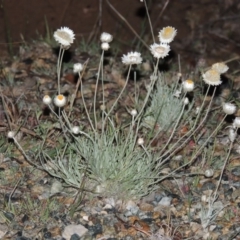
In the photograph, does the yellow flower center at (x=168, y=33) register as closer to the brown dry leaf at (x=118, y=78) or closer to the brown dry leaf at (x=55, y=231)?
the brown dry leaf at (x=55, y=231)

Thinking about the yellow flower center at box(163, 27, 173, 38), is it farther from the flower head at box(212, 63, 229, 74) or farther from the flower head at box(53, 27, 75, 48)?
the flower head at box(53, 27, 75, 48)

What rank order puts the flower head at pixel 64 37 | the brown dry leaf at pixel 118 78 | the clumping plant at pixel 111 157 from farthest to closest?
the brown dry leaf at pixel 118 78 → the clumping plant at pixel 111 157 → the flower head at pixel 64 37

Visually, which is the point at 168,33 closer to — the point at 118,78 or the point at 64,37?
the point at 64,37

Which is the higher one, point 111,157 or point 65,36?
point 65,36

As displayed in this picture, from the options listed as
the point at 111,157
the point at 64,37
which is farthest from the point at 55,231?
the point at 64,37

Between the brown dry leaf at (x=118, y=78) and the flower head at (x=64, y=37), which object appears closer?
the flower head at (x=64, y=37)

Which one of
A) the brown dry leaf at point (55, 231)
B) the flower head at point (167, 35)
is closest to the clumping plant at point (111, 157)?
the flower head at point (167, 35)

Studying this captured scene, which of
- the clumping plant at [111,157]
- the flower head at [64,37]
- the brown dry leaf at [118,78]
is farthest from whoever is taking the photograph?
the brown dry leaf at [118,78]

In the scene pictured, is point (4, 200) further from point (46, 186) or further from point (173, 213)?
point (173, 213)

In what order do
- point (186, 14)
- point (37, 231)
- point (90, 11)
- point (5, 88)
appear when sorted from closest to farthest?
point (37, 231), point (5, 88), point (90, 11), point (186, 14)

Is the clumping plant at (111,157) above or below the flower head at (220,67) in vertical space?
below

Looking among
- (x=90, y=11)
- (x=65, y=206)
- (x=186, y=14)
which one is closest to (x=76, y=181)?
(x=65, y=206)
